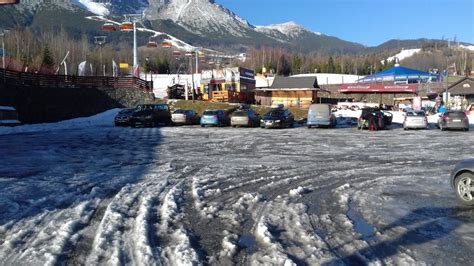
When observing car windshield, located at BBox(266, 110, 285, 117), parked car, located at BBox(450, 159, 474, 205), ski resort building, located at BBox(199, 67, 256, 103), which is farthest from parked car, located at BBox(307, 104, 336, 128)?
ski resort building, located at BBox(199, 67, 256, 103)

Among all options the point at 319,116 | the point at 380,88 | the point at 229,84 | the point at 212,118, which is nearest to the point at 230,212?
the point at 319,116

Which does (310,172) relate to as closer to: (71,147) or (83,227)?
(83,227)

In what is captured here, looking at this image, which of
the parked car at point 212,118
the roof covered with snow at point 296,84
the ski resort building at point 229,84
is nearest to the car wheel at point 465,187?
the parked car at point 212,118

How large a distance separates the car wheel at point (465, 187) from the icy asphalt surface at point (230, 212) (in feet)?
0.69

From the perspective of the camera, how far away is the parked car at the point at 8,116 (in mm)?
31516

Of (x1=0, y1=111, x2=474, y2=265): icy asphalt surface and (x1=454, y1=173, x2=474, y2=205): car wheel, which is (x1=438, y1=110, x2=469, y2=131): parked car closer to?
(x1=0, y1=111, x2=474, y2=265): icy asphalt surface

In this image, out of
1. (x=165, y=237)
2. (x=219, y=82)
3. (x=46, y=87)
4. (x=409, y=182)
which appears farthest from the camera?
(x=219, y=82)

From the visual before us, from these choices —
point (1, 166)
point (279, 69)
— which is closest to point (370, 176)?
point (1, 166)

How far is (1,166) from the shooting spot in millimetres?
13641

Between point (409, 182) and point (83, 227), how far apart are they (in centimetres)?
746

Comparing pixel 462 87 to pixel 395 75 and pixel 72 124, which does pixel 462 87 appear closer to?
pixel 395 75

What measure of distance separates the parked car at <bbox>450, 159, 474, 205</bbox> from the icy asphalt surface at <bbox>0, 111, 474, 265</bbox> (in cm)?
23

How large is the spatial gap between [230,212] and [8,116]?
27807 mm

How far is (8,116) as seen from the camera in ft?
105
